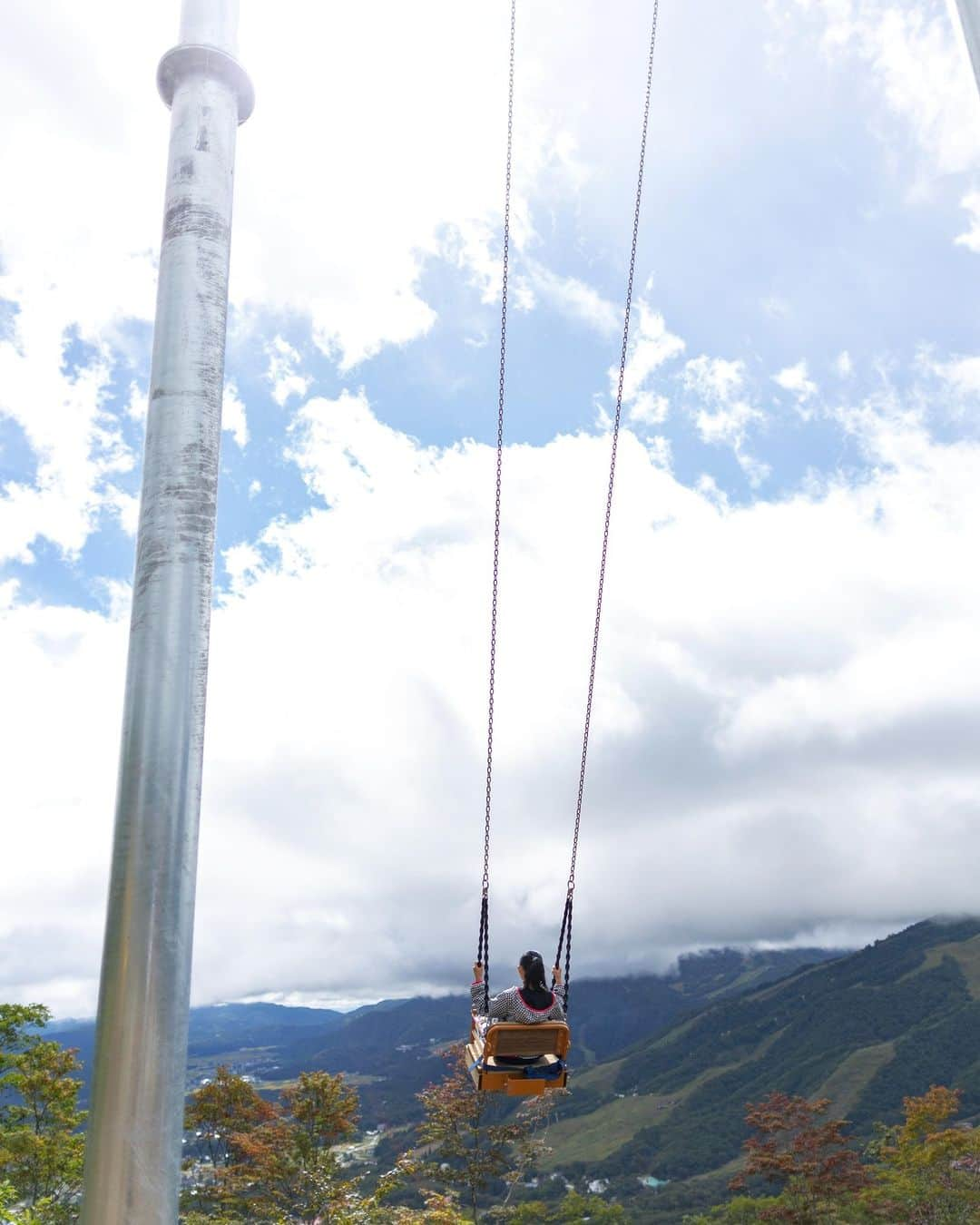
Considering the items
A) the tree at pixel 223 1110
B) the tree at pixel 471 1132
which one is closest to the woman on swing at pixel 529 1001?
the tree at pixel 471 1132

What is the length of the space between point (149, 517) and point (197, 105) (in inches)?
128

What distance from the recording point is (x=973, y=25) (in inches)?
247

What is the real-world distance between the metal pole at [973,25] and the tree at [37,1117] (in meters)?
29.2

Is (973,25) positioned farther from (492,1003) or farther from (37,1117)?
(37,1117)

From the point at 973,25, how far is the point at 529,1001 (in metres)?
9.80

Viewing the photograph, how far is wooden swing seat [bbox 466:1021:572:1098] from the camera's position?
1056cm

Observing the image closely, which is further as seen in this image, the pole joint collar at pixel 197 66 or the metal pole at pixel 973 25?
the pole joint collar at pixel 197 66

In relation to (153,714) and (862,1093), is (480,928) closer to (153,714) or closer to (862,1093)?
(153,714)

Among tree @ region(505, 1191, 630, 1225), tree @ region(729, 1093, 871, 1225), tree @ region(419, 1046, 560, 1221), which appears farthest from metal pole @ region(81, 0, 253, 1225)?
tree @ region(729, 1093, 871, 1225)

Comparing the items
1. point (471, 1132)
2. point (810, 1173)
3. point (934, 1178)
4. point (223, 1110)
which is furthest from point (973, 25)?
point (934, 1178)

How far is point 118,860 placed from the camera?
5078 millimetres

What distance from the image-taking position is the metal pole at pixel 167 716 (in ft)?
15.6

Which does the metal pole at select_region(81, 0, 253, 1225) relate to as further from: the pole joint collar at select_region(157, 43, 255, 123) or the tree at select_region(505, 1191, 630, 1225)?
the tree at select_region(505, 1191, 630, 1225)

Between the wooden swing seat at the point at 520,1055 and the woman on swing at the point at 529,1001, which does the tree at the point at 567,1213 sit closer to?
the wooden swing seat at the point at 520,1055
